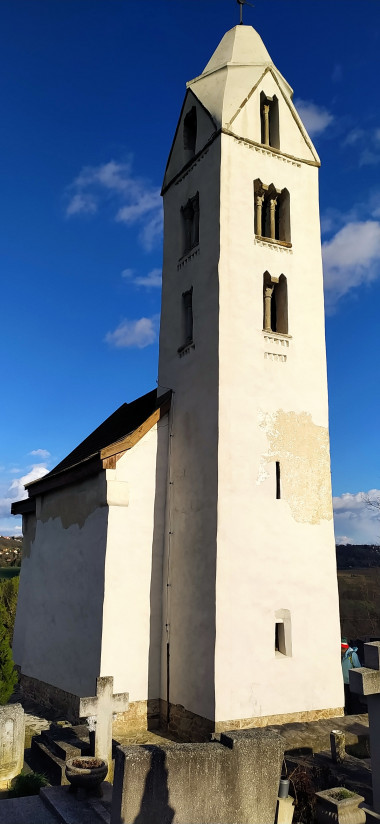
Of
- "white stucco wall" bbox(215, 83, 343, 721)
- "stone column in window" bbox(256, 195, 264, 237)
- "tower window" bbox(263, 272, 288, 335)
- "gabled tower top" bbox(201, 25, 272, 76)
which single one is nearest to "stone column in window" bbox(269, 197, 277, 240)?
"stone column in window" bbox(256, 195, 264, 237)

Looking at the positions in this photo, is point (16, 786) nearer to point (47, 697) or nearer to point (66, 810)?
point (66, 810)

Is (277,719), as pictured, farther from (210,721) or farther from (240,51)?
(240,51)

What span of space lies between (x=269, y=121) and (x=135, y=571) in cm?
1285

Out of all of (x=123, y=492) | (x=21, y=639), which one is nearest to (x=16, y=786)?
(x=123, y=492)

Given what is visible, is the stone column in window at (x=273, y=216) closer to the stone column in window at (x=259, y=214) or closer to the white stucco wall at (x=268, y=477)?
the stone column in window at (x=259, y=214)

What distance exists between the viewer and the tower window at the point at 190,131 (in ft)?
55.6

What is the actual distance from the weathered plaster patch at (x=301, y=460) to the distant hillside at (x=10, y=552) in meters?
48.4

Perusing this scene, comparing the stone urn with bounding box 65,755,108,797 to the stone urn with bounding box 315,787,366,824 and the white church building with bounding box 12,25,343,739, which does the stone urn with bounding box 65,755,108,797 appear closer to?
the stone urn with bounding box 315,787,366,824

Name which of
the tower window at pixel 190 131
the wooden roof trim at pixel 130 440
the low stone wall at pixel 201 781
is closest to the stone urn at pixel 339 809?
the low stone wall at pixel 201 781

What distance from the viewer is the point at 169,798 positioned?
6113mm

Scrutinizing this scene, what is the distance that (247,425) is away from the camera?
12922 millimetres

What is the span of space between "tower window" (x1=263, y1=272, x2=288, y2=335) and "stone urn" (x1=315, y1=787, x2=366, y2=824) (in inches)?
383

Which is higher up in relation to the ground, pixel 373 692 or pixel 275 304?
pixel 275 304

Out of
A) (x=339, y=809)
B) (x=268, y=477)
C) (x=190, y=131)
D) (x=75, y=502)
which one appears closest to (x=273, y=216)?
(x=190, y=131)
